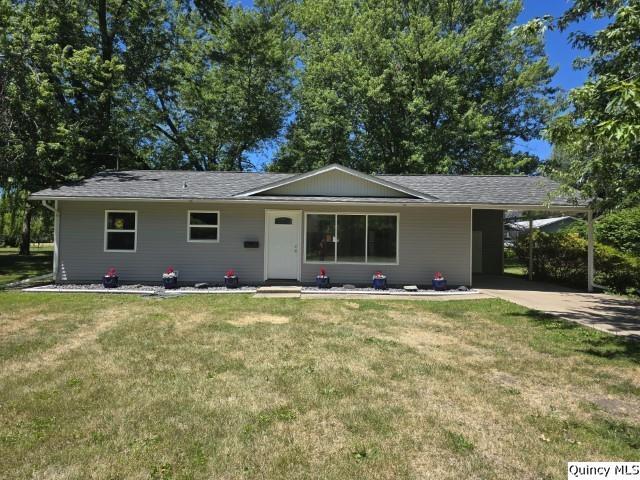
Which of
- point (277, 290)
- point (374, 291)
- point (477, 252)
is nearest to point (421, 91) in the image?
point (477, 252)

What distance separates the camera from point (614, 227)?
18562 millimetres

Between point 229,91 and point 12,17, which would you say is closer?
point 12,17

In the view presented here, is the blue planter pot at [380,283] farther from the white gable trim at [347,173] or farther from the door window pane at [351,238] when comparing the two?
the white gable trim at [347,173]

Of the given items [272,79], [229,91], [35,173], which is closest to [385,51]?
[272,79]

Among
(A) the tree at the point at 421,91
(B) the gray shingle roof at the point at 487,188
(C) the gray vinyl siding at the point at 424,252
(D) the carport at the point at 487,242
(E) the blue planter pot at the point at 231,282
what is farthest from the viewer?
(A) the tree at the point at 421,91

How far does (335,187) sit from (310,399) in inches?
374

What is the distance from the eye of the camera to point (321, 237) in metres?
13.4

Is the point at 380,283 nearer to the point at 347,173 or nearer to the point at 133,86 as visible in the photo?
the point at 347,173

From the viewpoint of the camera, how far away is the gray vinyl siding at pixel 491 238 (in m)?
17.7

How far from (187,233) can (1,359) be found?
7.77 metres

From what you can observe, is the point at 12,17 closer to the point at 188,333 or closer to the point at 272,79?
A: the point at 272,79

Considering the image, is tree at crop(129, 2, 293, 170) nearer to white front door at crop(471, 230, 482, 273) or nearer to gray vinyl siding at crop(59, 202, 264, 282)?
gray vinyl siding at crop(59, 202, 264, 282)

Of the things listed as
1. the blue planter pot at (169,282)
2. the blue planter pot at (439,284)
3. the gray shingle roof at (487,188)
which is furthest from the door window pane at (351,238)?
the blue planter pot at (169,282)

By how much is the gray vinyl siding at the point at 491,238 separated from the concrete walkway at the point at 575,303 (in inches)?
107
